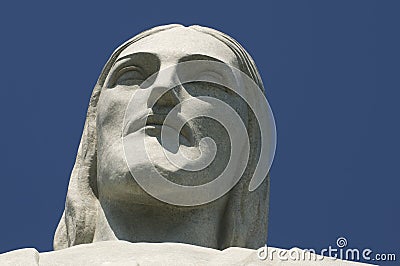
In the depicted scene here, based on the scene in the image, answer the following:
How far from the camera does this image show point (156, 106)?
8.99 meters

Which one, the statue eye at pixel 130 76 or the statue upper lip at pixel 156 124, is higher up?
the statue eye at pixel 130 76

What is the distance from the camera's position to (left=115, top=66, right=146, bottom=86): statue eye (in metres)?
Result: 9.34

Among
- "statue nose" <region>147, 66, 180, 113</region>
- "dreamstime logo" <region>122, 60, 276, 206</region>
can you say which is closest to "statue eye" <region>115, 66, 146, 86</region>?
"dreamstime logo" <region>122, 60, 276, 206</region>

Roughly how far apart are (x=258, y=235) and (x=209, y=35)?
1628 millimetres

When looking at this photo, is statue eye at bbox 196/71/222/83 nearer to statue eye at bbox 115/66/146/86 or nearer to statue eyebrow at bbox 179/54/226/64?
statue eyebrow at bbox 179/54/226/64

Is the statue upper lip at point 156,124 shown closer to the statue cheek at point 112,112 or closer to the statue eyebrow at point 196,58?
the statue cheek at point 112,112

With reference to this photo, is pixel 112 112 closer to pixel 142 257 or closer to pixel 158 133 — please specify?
pixel 158 133

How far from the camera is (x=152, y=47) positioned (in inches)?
369

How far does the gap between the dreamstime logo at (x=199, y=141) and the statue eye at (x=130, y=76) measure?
0.40ft

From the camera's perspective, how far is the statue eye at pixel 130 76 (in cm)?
934

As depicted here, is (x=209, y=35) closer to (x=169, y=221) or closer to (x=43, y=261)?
(x=169, y=221)

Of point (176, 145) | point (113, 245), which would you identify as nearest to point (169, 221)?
point (176, 145)

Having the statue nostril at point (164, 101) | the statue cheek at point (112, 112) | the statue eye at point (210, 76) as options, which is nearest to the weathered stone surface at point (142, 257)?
the statue nostril at point (164, 101)

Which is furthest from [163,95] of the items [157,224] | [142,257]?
[142,257]
